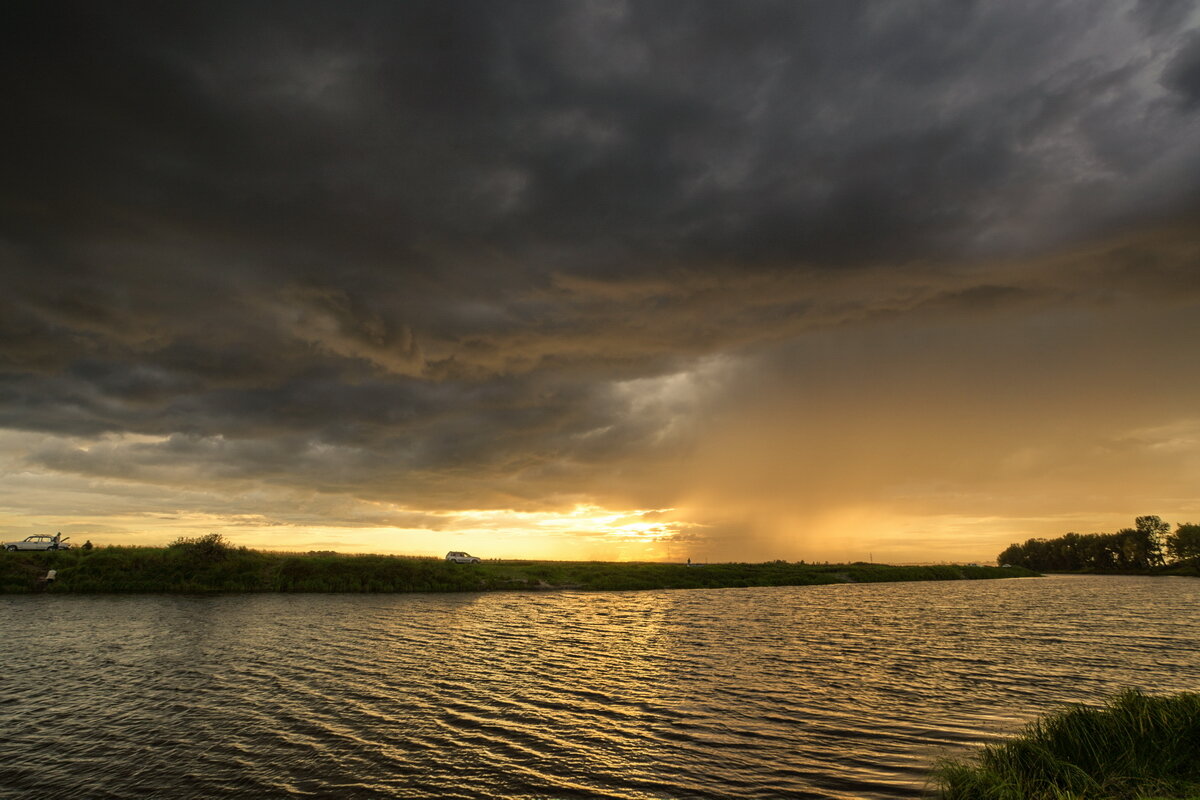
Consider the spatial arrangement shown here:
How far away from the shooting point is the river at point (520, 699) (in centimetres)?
2003

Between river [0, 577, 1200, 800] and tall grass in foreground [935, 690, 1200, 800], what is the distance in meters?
2.73

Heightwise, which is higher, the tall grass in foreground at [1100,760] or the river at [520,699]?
the tall grass in foreground at [1100,760]

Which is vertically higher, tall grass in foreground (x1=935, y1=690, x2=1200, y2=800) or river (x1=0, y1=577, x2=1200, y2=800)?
tall grass in foreground (x1=935, y1=690, x2=1200, y2=800)

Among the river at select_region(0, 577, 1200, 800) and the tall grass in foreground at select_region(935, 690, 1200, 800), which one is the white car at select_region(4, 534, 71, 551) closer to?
the river at select_region(0, 577, 1200, 800)

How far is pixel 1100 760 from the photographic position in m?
18.1

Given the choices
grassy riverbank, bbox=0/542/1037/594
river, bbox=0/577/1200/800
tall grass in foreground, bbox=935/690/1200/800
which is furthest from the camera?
grassy riverbank, bbox=0/542/1037/594

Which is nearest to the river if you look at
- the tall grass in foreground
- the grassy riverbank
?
the tall grass in foreground

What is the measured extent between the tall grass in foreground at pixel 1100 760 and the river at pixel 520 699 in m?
2.73

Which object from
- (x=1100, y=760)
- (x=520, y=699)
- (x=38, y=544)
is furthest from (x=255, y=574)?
(x=1100, y=760)

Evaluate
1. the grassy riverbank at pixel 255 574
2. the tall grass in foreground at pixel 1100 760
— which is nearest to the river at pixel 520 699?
the tall grass in foreground at pixel 1100 760

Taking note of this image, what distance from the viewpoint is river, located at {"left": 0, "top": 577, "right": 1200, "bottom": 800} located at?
789 inches

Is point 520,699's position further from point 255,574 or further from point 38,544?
point 38,544

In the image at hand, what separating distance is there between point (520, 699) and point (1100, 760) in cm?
2380

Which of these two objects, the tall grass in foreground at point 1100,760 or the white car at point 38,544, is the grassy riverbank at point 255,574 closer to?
the white car at point 38,544
